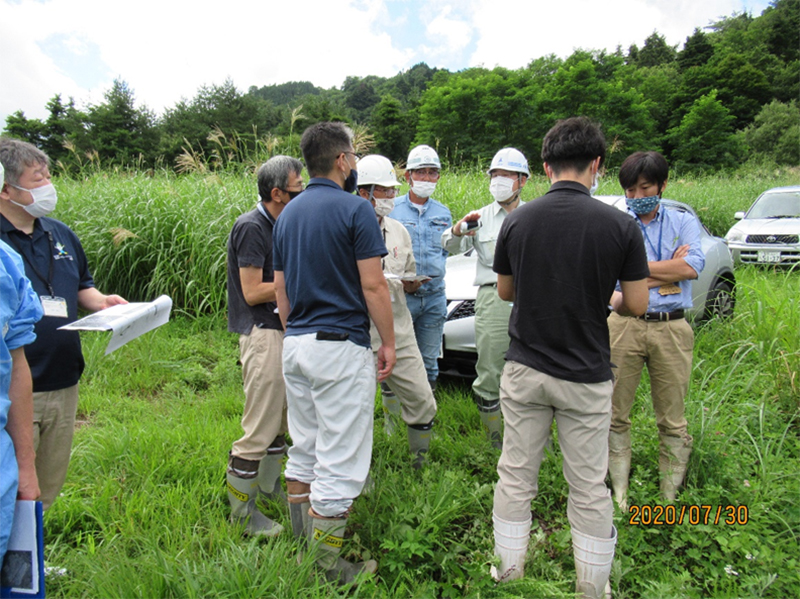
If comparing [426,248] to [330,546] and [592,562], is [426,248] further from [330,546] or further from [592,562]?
[592,562]

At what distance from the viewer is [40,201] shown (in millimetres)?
2258

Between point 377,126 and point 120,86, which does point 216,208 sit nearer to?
point 120,86

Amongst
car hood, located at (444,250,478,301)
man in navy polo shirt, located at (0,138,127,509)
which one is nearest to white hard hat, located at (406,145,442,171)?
car hood, located at (444,250,478,301)

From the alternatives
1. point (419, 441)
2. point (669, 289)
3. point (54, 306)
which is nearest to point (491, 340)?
point (419, 441)

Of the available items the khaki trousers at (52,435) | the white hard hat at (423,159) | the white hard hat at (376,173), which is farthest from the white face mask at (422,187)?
the khaki trousers at (52,435)

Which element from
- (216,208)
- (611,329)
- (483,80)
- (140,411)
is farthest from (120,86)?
(611,329)

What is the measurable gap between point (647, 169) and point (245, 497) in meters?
2.80

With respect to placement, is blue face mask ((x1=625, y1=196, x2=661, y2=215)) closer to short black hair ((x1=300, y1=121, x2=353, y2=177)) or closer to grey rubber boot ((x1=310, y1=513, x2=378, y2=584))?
short black hair ((x1=300, y1=121, x2=353, y2=177))

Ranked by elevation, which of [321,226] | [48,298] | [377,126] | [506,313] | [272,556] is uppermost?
[377,126]

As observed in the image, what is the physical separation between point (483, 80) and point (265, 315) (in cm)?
4578

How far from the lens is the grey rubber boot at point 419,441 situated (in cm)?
322

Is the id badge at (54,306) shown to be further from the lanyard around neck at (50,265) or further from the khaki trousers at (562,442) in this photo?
the khaki trousers at (562,442)

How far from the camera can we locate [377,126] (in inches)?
1725

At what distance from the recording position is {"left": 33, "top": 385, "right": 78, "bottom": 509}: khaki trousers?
88.1 inches
